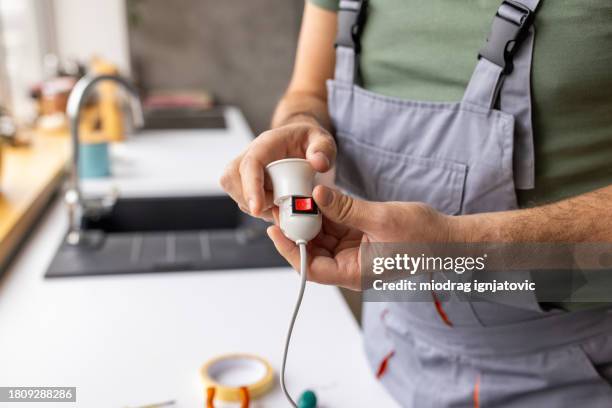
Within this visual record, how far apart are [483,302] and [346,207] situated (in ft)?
0.92

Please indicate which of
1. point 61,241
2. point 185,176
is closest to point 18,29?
point 185,176

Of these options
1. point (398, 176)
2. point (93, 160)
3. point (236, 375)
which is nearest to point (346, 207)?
point (398, 176)

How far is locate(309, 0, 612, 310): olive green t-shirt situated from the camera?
757 mm

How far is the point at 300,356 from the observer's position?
3.33 feet

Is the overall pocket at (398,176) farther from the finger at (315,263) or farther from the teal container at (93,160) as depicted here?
the teal container at (93,160)

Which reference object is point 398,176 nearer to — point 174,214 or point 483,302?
point 483,302

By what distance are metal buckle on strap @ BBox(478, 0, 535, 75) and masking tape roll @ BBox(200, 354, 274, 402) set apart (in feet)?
1.75

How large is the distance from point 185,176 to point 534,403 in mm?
1333

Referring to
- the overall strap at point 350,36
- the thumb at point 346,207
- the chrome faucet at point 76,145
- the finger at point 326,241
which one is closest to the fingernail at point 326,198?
the thumb at point 346,207

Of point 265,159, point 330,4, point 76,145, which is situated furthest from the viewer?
point 76,145

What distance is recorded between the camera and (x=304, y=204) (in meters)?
0.71

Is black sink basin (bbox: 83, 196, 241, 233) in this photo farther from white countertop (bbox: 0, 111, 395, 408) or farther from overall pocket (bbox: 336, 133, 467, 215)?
overall pocket (bbox: 336, 133, 467, 215)

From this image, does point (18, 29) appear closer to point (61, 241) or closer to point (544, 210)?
point (61, 241)

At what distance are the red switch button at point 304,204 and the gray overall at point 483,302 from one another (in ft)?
0.77
